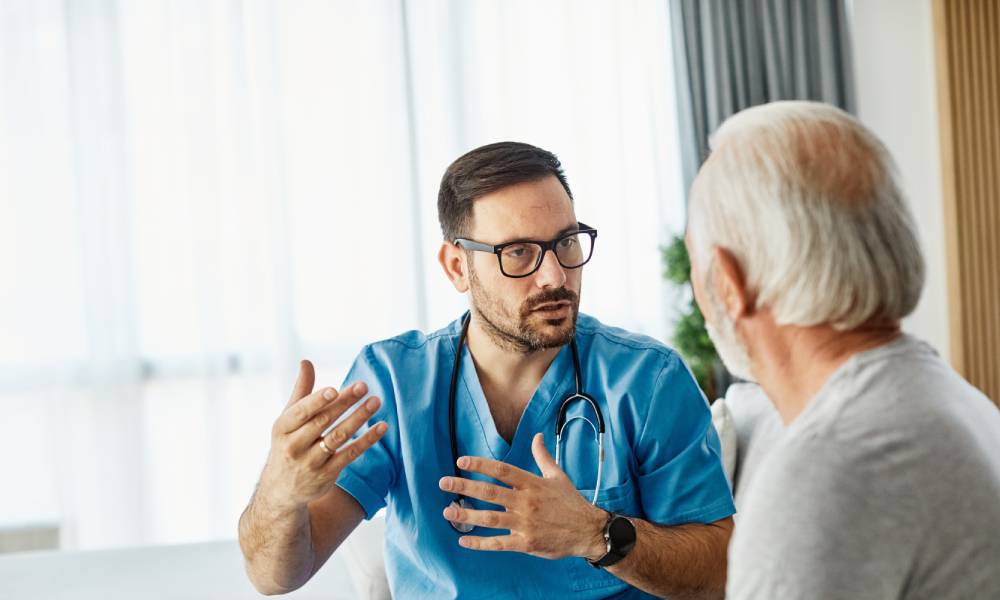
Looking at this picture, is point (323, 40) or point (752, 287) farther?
point (323, 40)

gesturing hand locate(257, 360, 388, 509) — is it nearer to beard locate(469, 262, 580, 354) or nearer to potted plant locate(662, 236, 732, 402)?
beard locate(469, 262, 580, 354)

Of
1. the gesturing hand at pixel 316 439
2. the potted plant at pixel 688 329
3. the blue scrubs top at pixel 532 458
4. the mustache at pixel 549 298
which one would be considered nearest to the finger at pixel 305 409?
the gesturing hand at pixel 316 439

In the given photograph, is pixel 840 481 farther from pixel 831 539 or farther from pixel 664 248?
pixel 664 248

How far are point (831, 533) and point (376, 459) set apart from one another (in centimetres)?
99

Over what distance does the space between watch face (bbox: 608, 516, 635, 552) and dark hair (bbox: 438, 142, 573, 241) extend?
630 mm

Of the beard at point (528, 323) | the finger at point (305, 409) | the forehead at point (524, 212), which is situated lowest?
the finger at point (305, 409)

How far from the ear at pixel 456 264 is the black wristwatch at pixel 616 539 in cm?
59

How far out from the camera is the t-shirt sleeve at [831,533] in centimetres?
79

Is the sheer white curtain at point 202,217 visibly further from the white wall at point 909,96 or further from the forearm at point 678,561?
the forearm at point 678,561

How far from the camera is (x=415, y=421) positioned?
167 centimetres

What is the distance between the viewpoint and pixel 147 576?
74.4 inches

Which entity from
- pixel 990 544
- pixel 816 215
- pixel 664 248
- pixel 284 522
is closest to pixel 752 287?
pixel 816 215

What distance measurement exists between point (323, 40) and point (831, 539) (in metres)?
3.49

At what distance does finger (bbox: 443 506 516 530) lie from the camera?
1264mm
